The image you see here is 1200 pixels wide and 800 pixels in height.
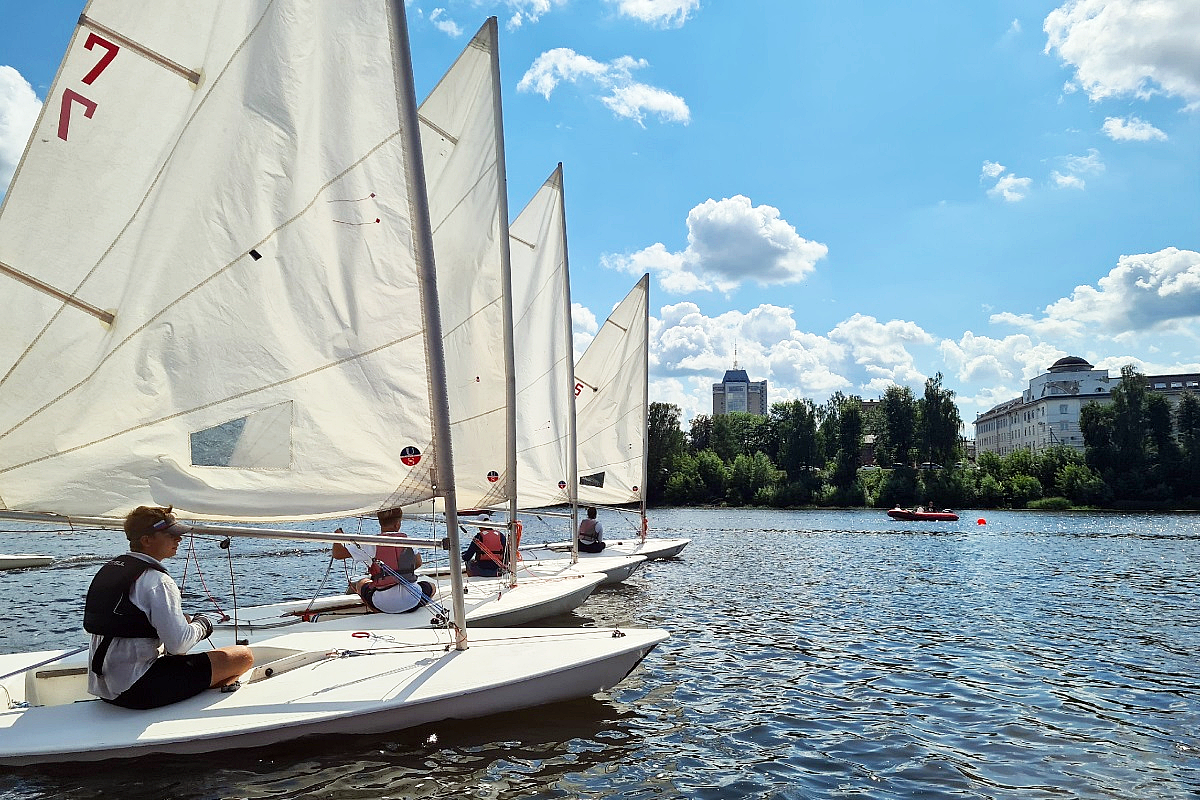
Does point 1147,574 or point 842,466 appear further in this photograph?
point 842,466

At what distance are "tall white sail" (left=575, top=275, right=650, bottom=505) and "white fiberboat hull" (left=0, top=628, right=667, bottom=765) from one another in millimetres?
16123

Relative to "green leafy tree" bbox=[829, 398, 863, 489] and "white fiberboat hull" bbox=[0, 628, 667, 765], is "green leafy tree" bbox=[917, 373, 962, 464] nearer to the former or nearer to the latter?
"green leafy tree" bbox=[829, 398, 863, 489]

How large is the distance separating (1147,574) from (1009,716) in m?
18.8

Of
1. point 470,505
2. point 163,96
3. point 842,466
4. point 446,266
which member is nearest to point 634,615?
point 470,505

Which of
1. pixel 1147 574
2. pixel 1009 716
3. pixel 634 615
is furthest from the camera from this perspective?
pixel 1147 574

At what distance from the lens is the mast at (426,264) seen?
785 centimetres

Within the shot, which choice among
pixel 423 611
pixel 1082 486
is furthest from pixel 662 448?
pixel 423 611

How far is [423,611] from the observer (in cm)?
1129

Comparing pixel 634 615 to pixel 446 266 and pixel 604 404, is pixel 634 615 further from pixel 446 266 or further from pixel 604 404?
pixel 604 404

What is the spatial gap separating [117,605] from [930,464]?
89.0 metres

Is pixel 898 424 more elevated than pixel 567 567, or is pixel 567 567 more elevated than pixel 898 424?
pixel 898 424

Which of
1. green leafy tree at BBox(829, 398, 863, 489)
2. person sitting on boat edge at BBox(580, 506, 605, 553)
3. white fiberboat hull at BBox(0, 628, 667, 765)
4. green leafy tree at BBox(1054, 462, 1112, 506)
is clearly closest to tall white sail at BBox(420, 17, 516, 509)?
white fiberboat hull at BBox(0, 628, 667, 765)

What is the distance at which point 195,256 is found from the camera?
23.8 ft

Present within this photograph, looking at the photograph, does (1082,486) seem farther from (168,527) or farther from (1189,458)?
(168,527)
